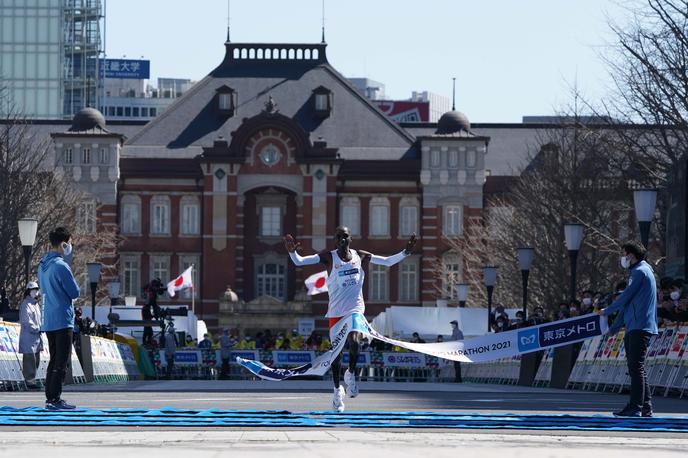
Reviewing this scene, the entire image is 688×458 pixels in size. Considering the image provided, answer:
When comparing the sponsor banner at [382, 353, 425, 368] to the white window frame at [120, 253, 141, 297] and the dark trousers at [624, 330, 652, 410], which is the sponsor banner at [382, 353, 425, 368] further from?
the white window frame at [120, 253, 141, 297]

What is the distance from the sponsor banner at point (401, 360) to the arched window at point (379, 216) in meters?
48.6

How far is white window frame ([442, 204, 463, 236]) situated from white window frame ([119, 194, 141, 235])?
17002 mm

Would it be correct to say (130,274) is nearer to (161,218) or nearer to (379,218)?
(161,218)

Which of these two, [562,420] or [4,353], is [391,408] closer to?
[562,420]

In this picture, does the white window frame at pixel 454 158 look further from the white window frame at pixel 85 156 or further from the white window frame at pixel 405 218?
the white window frame at pixel 85 156

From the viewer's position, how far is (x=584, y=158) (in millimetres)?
65000

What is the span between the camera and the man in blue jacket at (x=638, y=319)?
747 inches

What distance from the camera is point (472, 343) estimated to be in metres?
21.5

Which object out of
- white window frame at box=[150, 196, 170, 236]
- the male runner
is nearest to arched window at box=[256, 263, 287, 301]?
white window frame at box=[150, 196, 170, 236]

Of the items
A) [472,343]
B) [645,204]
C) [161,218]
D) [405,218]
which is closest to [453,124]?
[405,218]

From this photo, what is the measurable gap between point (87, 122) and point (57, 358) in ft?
288

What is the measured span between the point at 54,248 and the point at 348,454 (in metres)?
6.44

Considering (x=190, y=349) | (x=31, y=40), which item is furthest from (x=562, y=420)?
(x=31, y=40)

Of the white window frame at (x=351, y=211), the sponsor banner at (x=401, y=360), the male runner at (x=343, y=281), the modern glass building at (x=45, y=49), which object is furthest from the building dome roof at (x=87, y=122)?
the male runner at (x=343, y=281)
